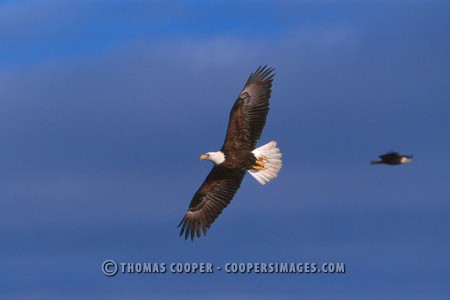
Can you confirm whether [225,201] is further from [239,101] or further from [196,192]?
[239,101]

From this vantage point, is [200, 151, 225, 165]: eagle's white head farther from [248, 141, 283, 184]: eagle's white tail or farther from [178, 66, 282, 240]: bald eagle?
[248, 141, 283, 184]: eagle's white tail

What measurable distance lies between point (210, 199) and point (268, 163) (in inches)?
50.3

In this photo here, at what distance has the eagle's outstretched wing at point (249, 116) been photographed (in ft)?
52.1

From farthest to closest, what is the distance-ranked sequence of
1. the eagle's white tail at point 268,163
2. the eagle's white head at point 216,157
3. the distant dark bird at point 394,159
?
the eagle's white tail at point 268,163 < the eagle's white head at point 216,157 < the distant dark bird at point 394,159

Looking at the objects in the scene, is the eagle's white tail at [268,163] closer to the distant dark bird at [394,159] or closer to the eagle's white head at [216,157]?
the eagle's white head at [216,157]

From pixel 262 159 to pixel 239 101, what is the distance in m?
1.16

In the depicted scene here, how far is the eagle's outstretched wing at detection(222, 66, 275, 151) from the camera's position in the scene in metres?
15.9

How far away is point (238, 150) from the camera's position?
15844 mm

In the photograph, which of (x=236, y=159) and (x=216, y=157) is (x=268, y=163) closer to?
(x=236, y=159)

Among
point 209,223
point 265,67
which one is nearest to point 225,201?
point 209,223

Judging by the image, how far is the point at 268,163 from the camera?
1623 cm

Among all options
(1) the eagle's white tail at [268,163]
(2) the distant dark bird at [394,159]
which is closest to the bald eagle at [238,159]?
(1) the eagle's white tail at [268,163]

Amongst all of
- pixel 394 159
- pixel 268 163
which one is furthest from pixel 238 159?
pixel 394 159

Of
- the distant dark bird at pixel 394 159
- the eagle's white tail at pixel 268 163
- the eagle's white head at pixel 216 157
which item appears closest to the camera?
the distant dark bird at pixel 394 159
